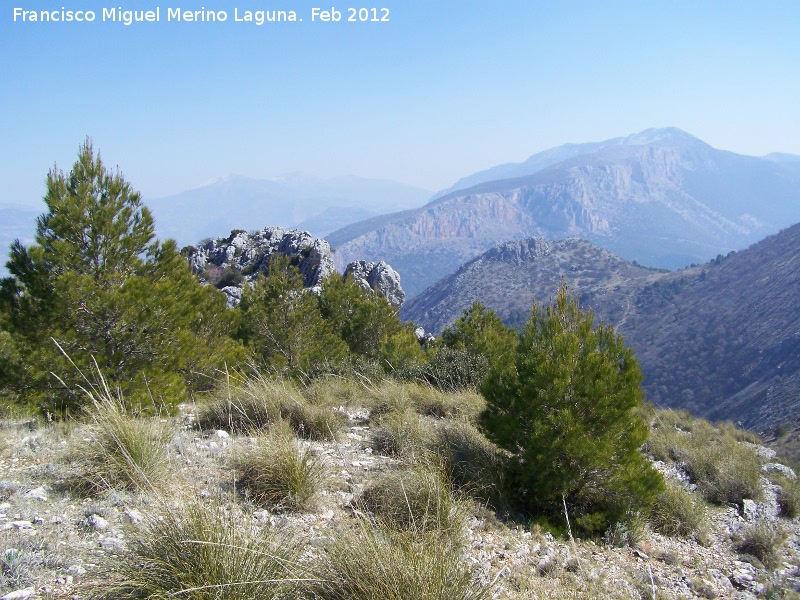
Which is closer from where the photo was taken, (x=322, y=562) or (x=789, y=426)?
(x=322, y=562)

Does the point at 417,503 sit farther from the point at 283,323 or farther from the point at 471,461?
the point at 283,323

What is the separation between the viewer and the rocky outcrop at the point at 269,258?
38688 millimetres

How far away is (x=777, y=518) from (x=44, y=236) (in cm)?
1288

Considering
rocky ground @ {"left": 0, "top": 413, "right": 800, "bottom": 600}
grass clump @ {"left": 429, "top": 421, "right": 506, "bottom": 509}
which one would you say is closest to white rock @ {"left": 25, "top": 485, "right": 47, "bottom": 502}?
rocky ground @ {"left": 0, "top": 413, "right": 800, "bottom": 600}

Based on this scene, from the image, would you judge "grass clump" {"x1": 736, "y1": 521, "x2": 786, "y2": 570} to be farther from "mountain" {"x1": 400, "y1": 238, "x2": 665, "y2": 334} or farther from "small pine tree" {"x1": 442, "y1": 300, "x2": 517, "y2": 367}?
"mountain" {"x1": 400, "y1": 238, "x2": 665, "y2": 334}

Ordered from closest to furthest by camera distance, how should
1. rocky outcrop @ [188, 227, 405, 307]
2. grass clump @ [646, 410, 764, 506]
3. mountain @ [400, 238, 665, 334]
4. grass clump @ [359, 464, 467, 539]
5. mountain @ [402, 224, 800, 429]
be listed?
grass clump @ [359, 464, 467, 539] → grass clump @ [646, 410, 764, 506] → rocky outcrop @ [188, 227, 405, 307] → mountain @ [402, 224, 800, 429] → mountain @ [400, 238, 665, 334]

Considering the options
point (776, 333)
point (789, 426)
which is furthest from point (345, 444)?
point (776, 333)

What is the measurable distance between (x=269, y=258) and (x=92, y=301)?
31046 millimetres

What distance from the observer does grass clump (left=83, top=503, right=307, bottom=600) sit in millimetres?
2674

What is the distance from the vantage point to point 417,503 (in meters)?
4.24

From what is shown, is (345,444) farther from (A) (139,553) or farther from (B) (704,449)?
(B) (704,449)

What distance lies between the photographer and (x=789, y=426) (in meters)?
35.9

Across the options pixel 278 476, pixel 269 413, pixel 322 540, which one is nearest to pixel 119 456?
pixel 278 476

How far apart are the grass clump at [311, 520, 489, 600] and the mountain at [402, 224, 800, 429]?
56111mm
